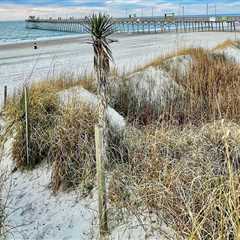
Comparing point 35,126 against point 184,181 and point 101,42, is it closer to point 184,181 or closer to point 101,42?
point 184,181

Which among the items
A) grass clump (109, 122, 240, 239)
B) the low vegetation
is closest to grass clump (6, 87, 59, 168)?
the low vegetation

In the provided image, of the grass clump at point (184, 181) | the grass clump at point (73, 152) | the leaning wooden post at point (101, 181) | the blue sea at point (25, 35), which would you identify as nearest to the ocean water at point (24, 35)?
the blue sea at point (25, 35)

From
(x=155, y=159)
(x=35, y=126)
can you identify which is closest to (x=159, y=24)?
(x=35, y=126)

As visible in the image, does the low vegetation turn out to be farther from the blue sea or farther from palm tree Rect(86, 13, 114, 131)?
the blue sea

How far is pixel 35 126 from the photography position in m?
6.42

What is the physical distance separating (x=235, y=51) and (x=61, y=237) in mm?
13202

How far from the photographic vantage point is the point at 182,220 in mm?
4062

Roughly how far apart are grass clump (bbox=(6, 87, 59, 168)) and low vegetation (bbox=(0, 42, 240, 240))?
1 cm

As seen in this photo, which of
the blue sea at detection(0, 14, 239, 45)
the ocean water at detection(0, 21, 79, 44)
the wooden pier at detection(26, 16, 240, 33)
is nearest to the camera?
the blue sea at detection(0, 14, 239, 45)

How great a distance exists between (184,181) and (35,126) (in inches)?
105

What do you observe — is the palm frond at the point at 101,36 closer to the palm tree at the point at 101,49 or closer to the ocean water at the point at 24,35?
the palm tree at the point at 101,49

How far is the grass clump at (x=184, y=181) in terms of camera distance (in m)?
3.72

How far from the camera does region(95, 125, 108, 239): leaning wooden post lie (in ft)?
13.5

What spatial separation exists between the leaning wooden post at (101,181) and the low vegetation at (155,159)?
37 centimetres
